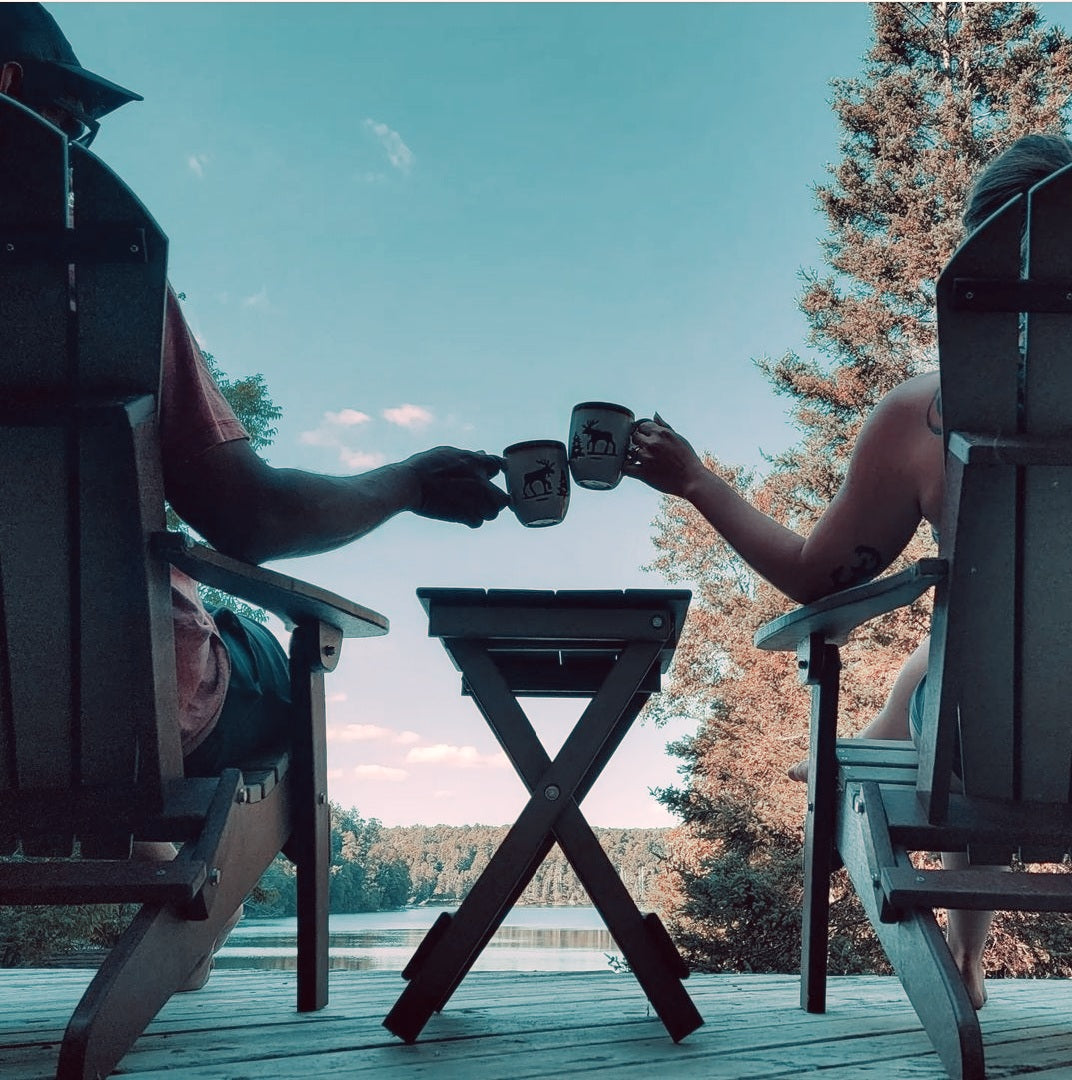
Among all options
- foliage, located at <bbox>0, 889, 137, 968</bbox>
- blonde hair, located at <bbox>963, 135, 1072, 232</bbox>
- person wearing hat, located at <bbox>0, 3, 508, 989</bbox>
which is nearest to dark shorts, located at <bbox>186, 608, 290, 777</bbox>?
person wearing hat, located at <bbox>0, 3, 508, 989</bbox>

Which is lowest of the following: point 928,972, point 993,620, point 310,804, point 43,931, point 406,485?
point 43,931

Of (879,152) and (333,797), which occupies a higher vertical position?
(879,152)

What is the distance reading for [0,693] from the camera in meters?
1.31

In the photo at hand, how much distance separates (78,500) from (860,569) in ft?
4.12

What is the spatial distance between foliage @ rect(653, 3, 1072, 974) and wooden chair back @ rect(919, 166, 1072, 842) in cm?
903

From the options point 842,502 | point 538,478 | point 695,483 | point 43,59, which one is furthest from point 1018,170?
point 43,59

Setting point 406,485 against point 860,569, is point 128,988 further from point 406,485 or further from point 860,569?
point 860,569

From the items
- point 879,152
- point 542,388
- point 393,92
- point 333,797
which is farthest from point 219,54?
point 333,797

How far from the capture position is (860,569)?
1.83 m

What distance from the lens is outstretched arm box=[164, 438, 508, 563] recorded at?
1.45m

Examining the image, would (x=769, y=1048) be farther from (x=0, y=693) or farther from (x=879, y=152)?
(x=879, y=152)

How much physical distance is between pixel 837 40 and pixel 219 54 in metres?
21.3

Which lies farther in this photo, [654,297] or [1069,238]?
[654,297]

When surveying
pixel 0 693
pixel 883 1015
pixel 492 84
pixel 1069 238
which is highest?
pixel 492 84
